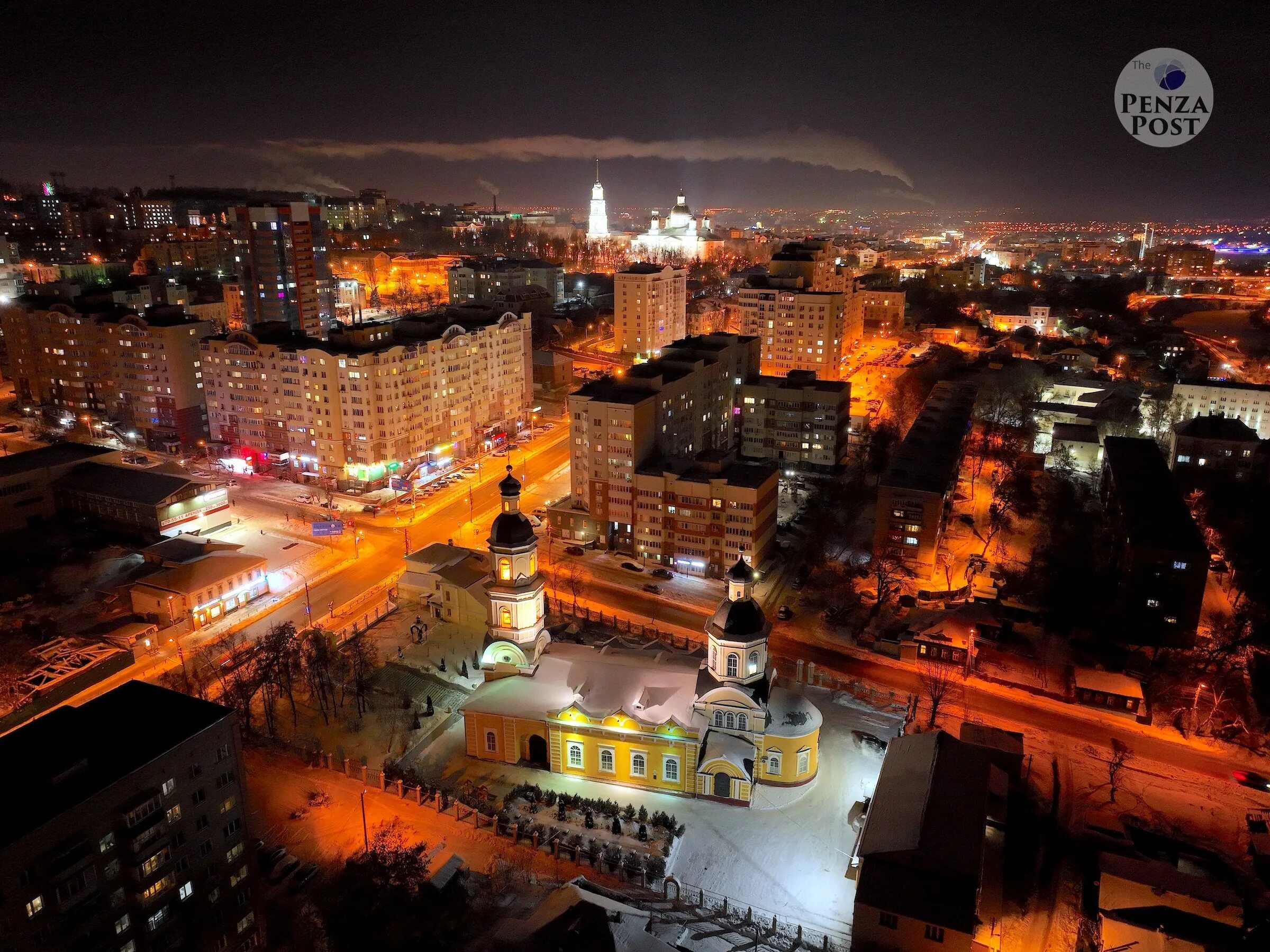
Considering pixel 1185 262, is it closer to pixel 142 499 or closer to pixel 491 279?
pixel 491 279

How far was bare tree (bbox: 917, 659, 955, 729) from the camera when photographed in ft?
84.9

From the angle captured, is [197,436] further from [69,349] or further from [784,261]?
[784,261]

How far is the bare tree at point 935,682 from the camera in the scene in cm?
2589

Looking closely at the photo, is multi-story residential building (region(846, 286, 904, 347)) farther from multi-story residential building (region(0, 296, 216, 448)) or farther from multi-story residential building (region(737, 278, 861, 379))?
multi-story residential building (region(0, 296, 216, 448))

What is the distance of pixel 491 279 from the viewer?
296ft

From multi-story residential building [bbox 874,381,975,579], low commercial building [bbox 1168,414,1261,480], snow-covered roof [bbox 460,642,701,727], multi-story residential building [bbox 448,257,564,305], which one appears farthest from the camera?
multi-story residential building [bbox 448,257,564,305]

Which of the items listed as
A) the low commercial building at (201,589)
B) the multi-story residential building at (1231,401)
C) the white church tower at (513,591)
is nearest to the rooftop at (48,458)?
the low commercial building at (201,589)

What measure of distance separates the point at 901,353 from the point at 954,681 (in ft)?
179

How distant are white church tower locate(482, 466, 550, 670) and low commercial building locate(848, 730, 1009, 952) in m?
11.0

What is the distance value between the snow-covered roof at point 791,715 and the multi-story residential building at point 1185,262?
122 m

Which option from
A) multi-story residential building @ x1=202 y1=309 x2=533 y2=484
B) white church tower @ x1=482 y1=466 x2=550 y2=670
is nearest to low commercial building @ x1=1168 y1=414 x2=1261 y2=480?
white church tower @ x1=482 y1=466 x2=550 y2=670

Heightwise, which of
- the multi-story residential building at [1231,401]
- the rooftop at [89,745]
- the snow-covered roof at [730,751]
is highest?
the multi-story residential building at [1231,401]

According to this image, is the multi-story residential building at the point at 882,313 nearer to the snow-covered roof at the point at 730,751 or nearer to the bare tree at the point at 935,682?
the bare tree at the point at 935,682

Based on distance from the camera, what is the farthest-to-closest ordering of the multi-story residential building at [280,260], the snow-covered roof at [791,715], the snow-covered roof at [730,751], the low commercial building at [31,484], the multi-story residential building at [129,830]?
the multi-story residential building at [280,260], the low commercial building at [31,484], the snow-covered roof at [791,715], the snow-covered roof at [730,751], the multi-story residential building at [129,830]
